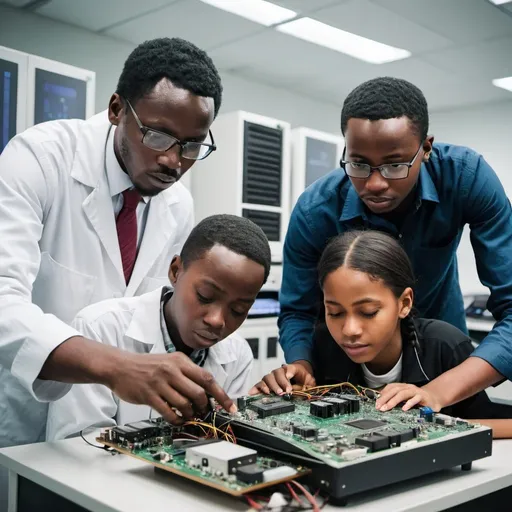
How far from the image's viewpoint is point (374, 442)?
76 cm

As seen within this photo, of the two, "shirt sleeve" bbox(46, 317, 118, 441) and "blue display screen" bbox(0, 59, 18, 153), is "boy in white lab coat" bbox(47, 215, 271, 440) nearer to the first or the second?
"shirt sleeve" bbox(46, 317, 118, 441)

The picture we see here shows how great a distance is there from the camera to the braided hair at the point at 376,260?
125 cm

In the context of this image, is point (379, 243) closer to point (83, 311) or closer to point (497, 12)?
point (83, 311)

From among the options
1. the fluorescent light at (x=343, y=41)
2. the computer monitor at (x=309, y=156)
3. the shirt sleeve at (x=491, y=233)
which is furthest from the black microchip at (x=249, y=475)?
the fluorescent light at (x=343, y=41)

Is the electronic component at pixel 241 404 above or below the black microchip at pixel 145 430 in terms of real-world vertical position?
above

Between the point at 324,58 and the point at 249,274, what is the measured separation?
10.2ft

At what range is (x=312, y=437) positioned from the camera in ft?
2.58

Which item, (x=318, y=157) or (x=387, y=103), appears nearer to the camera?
(x=387, y=103)

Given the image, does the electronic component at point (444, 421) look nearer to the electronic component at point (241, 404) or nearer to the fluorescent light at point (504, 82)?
the electronic component at point (241, 404)

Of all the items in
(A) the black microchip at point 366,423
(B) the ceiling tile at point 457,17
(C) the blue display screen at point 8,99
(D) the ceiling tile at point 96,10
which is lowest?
(A) the black microchip at point 366,423

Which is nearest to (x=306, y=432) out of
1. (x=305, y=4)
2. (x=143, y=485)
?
(x=143, y=485)

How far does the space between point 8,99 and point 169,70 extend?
1.16 m

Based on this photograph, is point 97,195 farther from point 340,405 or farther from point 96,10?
point 96,10

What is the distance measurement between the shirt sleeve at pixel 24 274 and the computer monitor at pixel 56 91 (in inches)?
36.7
